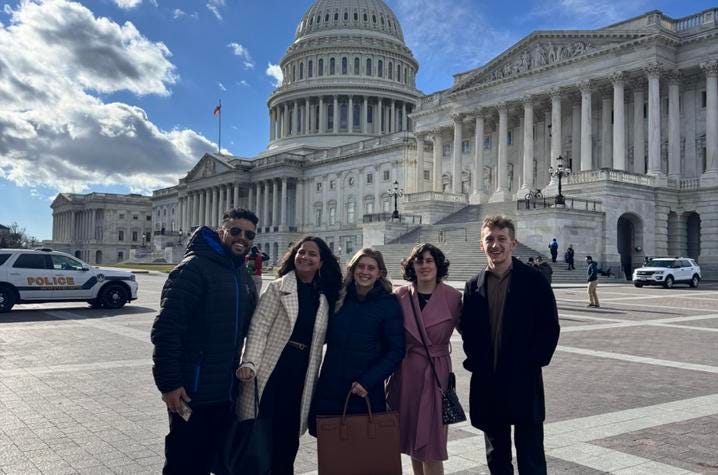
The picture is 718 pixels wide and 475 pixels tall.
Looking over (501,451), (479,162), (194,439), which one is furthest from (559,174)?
(194,439)

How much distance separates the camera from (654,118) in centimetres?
4591

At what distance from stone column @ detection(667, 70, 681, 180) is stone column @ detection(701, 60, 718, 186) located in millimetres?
2019

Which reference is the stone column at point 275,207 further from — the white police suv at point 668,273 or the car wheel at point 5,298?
the car wheel at point 5,298

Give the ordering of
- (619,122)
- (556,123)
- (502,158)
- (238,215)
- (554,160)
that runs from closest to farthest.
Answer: (238,215) < (619,122) < (554,160) < (556,123) < (502,158)

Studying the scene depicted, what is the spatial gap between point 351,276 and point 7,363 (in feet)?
30.2

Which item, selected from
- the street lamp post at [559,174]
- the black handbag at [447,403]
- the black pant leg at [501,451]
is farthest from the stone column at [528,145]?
the black handbag at [447,403]

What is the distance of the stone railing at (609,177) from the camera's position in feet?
145

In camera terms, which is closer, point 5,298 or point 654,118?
point 5,298

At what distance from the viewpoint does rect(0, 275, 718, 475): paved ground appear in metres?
6.54

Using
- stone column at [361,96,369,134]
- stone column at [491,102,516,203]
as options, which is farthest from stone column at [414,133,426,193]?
stone column at [361,96,369,134]

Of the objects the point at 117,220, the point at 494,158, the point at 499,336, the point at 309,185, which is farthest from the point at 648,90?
the point at 117,220

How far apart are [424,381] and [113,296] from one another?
20.1 m

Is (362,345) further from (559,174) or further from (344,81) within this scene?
(344,81)

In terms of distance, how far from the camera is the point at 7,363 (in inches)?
469
